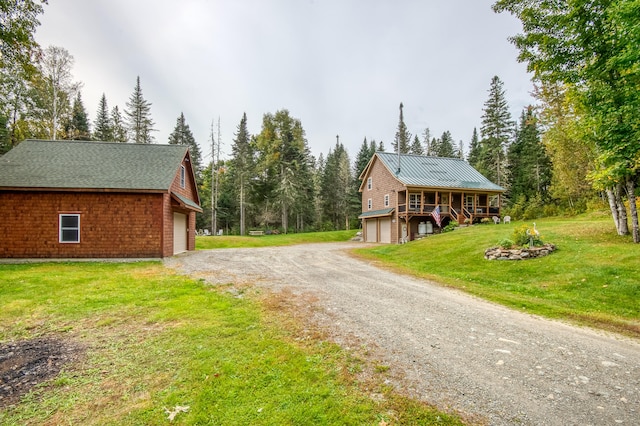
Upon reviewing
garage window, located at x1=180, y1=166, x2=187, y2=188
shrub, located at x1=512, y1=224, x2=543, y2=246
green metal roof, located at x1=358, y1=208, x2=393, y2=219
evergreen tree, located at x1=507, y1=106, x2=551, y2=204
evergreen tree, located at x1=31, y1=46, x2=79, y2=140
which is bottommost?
shrub, located at x1=512, y1=224, x2=543, y2=246

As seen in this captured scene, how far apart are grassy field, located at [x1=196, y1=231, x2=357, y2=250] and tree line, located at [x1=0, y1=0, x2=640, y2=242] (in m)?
7.19

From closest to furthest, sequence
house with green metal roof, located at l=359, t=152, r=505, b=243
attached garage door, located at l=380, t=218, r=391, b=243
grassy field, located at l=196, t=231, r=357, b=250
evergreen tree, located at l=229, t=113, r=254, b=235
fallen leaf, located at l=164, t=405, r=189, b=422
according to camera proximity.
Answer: fallen leaf, located at l=164, t=405, r=189, b=422
grassy field, located at l=196, t=231, r=357, b=250
house with green metal roof, located at l=359, t=152, r=505, b=243
attached garage door, located at l=380, t=218, r=391, b=243
evergreen tree, located at l=229, t=113, r=254, b=235

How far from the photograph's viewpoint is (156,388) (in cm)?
316

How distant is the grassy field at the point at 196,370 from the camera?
2717 mm

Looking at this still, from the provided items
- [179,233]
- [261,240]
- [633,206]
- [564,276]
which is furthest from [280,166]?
[564,276]

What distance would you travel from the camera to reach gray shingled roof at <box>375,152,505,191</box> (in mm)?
25109

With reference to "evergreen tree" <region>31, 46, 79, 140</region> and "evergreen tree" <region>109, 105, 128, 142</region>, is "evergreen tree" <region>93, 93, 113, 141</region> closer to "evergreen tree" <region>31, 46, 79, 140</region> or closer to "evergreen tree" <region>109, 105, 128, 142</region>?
"evergreen tree" <region>109, 105, 128, 142</region>

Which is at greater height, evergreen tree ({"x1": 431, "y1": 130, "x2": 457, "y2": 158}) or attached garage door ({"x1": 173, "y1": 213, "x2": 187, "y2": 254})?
evergreen tree ({"x1": 431, "y1": 130, "x2": 457, "y2": 158})

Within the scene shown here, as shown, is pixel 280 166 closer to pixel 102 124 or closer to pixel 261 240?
pixel 261 240

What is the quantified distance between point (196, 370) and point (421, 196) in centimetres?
2301

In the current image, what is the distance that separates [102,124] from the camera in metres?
38.4

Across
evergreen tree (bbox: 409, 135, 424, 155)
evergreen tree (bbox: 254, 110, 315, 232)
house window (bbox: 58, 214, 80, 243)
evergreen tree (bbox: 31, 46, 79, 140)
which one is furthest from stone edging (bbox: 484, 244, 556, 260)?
evergreen tree (bbox: 409, 135, 424, 155)

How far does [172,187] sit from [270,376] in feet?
48.1

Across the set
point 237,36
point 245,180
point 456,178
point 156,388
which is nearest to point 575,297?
point 156,388
